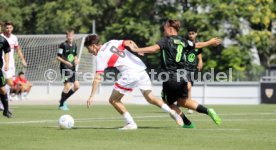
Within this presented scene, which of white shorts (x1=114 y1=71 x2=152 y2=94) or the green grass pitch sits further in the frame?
white shorts (x1=114 y1=71 x2=152 y2=94)

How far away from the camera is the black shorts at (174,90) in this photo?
12438 millimetres

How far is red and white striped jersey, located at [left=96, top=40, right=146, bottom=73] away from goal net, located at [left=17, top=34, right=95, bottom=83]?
1997 centimetres

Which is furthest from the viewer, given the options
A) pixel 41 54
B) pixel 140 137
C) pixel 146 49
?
pixel 41 54

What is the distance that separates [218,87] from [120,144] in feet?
86.4

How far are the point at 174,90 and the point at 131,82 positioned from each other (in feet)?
2.46

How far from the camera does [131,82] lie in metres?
12.5

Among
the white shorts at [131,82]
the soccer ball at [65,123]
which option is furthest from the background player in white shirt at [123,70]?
the soccer ball at [65,123]

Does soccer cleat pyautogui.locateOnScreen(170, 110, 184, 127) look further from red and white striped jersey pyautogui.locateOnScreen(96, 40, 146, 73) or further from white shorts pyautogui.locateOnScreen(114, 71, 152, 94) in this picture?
red and white striped jersey pyautogui.locateOnScreen(96, 40, 146, 73)

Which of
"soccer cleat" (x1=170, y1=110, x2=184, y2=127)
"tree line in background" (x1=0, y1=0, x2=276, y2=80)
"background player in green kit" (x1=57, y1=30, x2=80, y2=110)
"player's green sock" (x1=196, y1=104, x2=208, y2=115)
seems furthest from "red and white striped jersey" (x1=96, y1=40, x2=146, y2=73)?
"tree line in background" (x1=0, y1=0, x2=276, y2=80)

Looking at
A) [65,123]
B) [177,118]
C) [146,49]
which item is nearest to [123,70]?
[146,49]

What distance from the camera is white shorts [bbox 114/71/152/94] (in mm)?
12500

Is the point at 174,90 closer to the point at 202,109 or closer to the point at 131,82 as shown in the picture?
the point at 202,109

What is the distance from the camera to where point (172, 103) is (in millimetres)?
12914

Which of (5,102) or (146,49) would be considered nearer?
(146,49)
